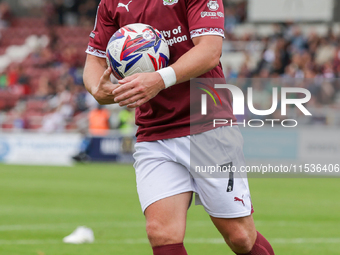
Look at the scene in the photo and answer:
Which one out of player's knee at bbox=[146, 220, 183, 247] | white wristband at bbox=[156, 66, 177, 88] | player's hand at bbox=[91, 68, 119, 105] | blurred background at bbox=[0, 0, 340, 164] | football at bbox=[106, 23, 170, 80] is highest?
football at bbox=[106, 23, 170, 80]

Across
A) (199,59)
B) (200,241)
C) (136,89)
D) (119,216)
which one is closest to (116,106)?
(119,216)

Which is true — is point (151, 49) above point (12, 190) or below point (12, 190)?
above

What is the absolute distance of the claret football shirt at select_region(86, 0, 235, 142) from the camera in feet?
11.8

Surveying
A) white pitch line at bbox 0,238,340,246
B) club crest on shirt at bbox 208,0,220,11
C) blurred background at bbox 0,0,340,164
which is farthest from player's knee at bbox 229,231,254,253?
blurred background at bbox 0,0,340,164

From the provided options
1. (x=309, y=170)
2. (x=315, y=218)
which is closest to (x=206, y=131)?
(x=315, y=218)

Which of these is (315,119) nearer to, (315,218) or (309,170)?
(309,170)

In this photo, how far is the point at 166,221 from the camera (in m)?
3.60

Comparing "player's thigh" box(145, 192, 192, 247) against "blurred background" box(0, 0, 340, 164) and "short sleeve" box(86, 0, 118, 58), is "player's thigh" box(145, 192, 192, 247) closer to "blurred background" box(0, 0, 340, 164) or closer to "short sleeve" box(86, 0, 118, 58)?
"short sleeve" box(86, 0, 118, 58)

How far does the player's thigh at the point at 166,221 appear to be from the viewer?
3572 millimetres

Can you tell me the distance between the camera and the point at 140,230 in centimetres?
745

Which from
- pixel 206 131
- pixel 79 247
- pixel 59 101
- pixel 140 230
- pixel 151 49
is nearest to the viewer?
pixel 151 49

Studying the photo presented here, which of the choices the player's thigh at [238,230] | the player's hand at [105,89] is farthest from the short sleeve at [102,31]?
the player's thigh at [238,230]

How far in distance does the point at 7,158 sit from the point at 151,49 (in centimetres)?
1568

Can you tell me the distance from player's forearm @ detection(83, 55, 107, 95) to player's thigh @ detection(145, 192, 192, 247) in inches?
34.3
